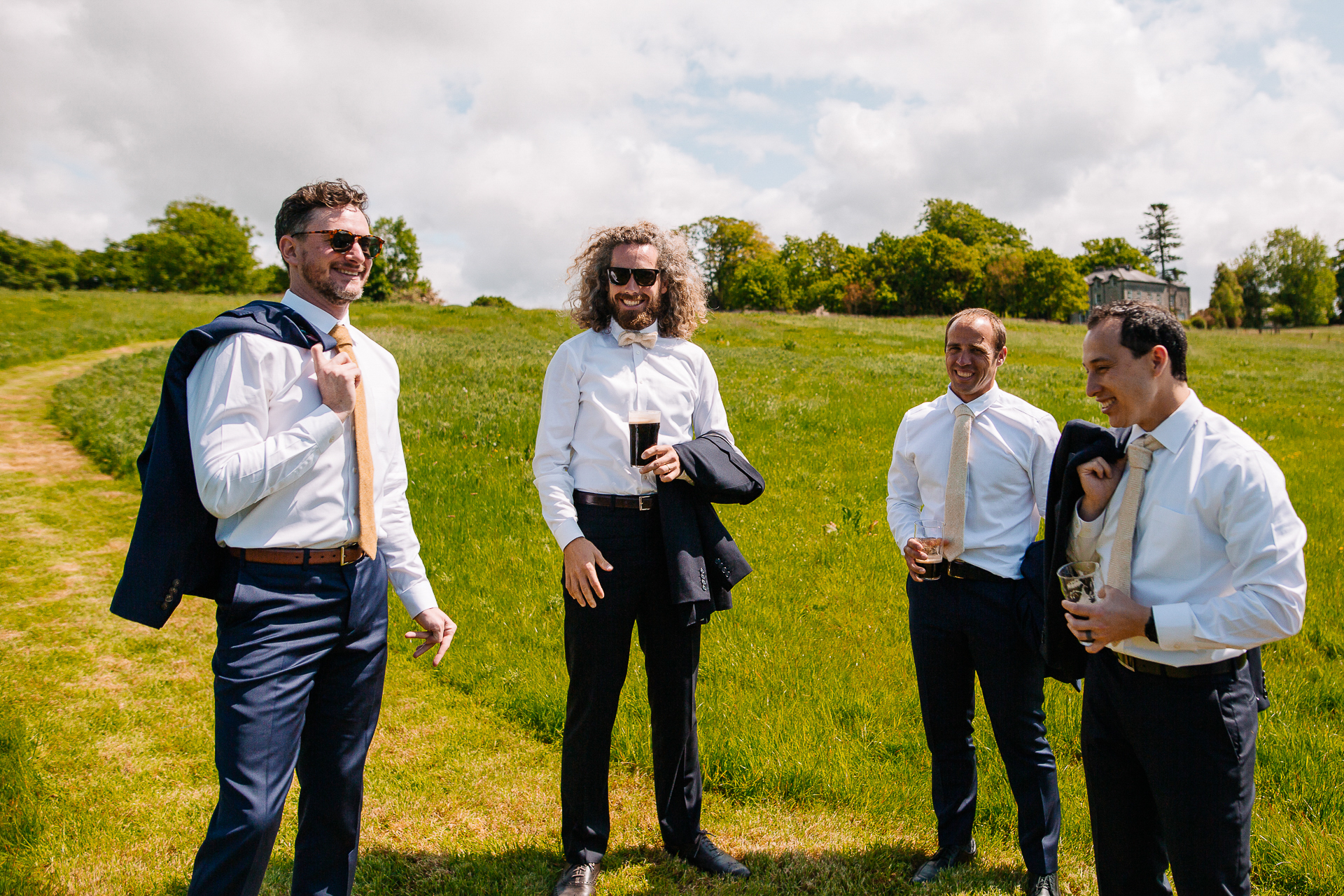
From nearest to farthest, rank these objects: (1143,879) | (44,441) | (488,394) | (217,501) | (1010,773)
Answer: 1. (217,501)
2. (1143,879)
3. (1010,773)
4. (44,441)
5. (488,394)

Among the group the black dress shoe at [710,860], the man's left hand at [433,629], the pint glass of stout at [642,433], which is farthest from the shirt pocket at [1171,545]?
the man's left hand at [433,629]

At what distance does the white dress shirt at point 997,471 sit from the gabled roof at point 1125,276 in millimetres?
102389

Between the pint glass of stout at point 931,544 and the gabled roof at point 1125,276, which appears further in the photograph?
the gabled roof at point 1125,276

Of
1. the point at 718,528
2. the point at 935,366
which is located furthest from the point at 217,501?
the point at 935,366

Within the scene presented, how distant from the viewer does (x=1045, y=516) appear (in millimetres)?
3055

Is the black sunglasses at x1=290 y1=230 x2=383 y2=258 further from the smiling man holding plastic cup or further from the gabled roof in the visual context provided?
the gabled roof

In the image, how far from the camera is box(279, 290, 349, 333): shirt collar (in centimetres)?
295

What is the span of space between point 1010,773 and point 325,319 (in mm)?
3598

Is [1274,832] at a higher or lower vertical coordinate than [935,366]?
lower

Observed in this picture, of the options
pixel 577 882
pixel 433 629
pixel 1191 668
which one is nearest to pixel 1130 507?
pixel 1191 668

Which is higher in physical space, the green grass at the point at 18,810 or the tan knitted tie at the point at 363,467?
the tan knitted tie at the point at 363,467

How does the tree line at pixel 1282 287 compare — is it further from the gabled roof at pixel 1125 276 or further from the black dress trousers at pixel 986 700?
the black dress trousers at pixel 986 700

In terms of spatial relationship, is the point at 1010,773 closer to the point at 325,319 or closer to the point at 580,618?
the point at 580,618

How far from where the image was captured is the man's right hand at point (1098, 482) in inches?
105
